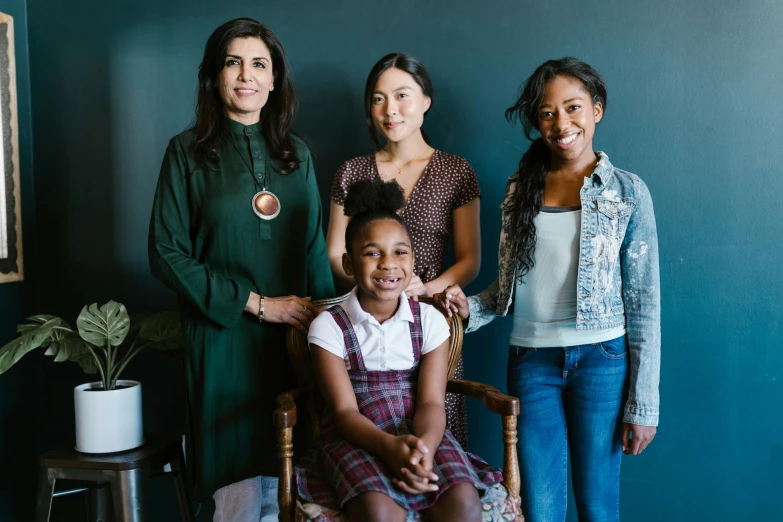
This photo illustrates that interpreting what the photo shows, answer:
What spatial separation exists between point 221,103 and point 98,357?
3.18 ft

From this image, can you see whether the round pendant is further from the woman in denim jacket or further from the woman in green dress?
the woman in denim jacket

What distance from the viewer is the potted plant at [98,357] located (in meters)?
2.15

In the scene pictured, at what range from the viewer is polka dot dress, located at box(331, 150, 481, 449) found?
2.21 m

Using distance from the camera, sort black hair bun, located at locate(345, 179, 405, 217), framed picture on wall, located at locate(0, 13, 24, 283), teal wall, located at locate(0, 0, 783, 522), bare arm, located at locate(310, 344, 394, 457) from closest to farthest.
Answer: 1. bare arm, located at locate(310, 344, 394, 457)
2. black hair bun, located at locate(345, 179, 405, 217)
3. teal wall, located at locate(0, 0, 783, 522)
4. framed picture on wall, located at locate(0, 13, 24, 283)

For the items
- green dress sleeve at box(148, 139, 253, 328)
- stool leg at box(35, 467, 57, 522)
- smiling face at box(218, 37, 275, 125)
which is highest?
smiling face at box(218, 37, 275, 125)

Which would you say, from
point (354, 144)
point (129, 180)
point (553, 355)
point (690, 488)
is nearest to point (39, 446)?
point (129, 180)

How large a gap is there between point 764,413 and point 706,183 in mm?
850

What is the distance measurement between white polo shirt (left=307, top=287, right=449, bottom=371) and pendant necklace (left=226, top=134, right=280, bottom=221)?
36cm

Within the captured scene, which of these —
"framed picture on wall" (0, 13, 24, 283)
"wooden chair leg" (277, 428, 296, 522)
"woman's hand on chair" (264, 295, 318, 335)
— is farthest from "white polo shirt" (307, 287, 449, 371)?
"framed picture on wall" (0, 13, 24, 283)

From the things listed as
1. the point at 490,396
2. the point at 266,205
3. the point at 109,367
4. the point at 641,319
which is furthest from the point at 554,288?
the point at 109,367

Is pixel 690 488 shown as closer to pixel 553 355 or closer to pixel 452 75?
pixel 553 355

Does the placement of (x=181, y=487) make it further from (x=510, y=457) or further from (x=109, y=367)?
(x=510, y=457)

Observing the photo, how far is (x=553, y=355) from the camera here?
1868 millimetres

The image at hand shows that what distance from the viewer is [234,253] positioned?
1.96 metres
